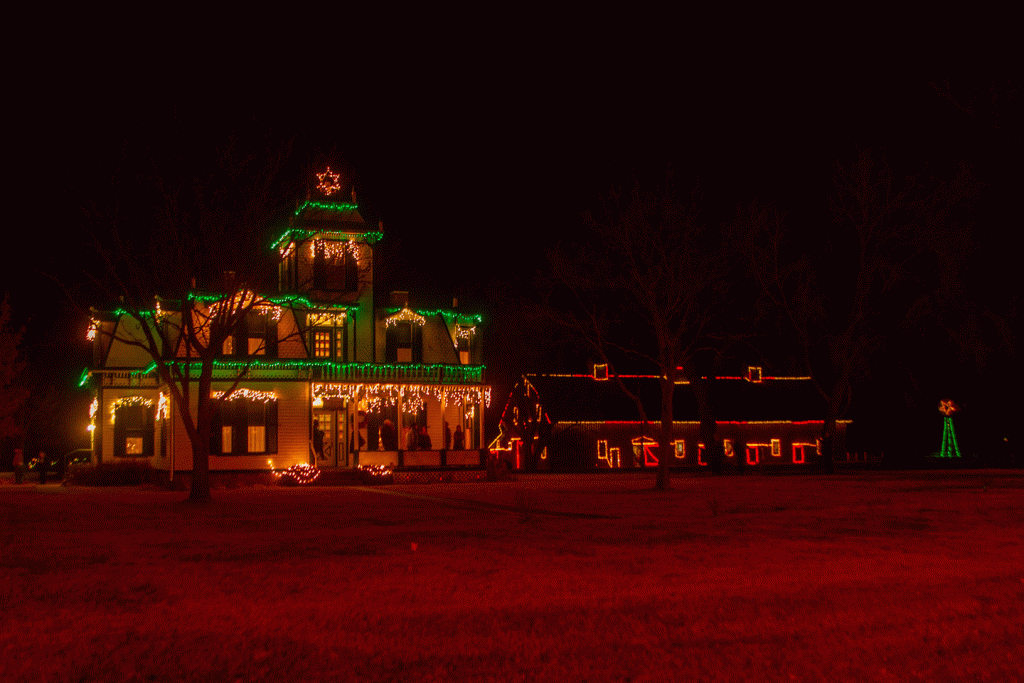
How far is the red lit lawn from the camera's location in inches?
266

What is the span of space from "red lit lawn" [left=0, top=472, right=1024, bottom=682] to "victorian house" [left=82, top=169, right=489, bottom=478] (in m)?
15.3

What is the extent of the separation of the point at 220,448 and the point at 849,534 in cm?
2406

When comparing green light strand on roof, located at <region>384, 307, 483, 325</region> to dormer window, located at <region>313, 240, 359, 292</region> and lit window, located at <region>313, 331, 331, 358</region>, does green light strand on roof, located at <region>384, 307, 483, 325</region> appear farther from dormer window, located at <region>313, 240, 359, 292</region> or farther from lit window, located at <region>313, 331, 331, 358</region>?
lit window, located at <region>313, 331, 331, 358</region>

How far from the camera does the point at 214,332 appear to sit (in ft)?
83.4

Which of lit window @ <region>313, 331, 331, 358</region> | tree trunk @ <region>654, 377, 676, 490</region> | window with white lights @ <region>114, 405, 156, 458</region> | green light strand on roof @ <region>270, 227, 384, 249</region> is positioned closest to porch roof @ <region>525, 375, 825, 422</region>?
lit window @ <region>313, 331, 331, 358</region>

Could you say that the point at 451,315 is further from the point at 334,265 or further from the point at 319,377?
the point at 319,377

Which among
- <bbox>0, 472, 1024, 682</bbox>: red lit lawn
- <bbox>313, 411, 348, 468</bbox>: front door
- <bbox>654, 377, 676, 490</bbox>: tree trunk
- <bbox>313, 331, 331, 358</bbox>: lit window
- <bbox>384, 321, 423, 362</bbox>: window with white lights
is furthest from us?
<bbox>384, 321, 423, 362</bbox>: window with white lights

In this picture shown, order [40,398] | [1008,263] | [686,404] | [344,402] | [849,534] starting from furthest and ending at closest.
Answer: [40,398], [686,404], [344,402], [1008,263], [849,534]

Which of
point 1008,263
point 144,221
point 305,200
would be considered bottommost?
point 1008,263

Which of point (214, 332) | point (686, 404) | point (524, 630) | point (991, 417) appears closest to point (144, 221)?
point (214, 332)

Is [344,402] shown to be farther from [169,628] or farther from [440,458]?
[169,628]

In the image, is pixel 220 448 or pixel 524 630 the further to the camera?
pixel 220 448

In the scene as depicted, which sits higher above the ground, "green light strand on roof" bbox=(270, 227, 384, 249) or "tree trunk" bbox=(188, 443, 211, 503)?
"green light strand on roof" bbox=(270, 227, 384, 249)

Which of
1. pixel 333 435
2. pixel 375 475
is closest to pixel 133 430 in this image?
pixel 333 435
